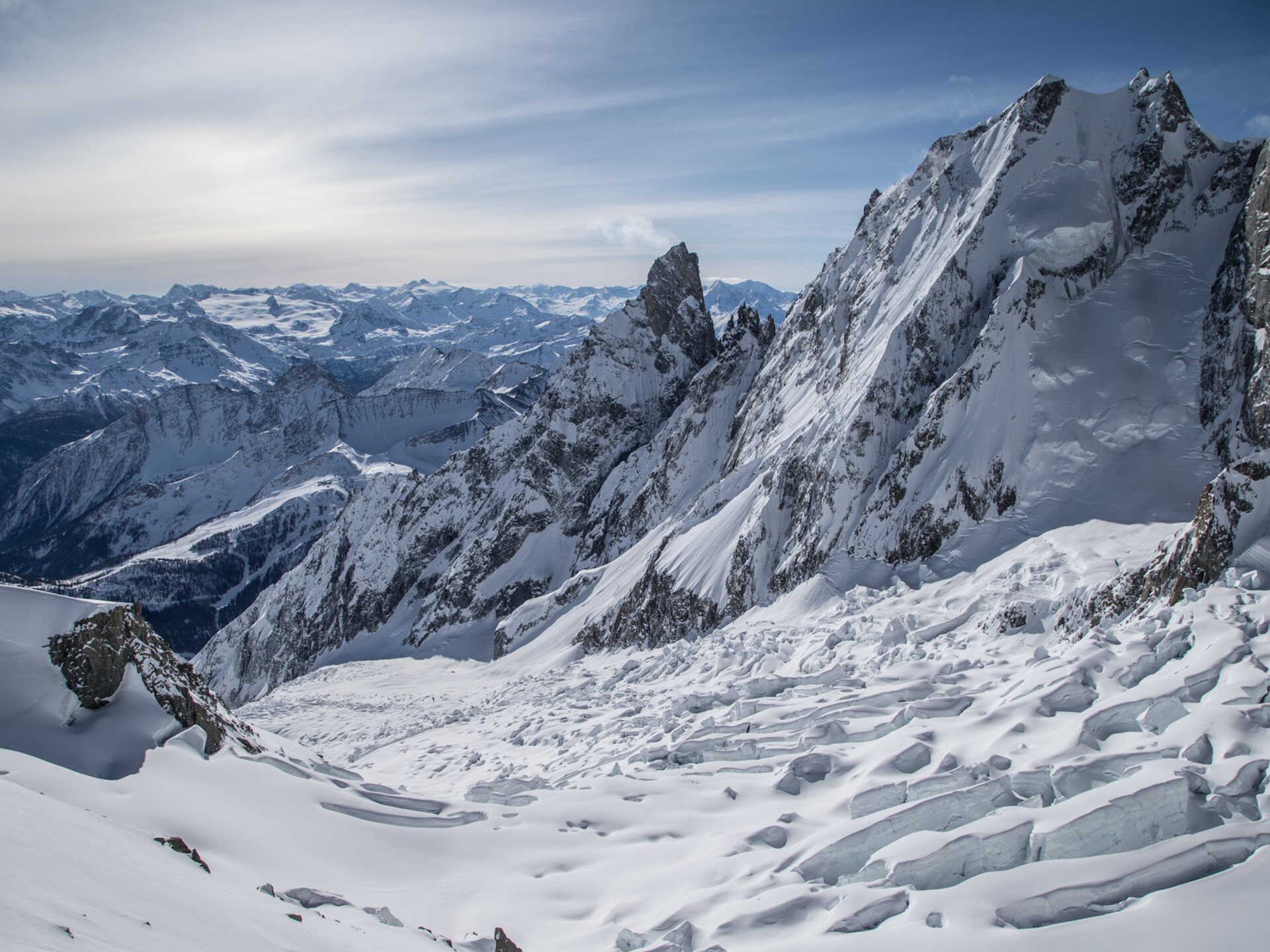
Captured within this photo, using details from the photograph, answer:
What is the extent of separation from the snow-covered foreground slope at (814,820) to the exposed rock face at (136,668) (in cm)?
86

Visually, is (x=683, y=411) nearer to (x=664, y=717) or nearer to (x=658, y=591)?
(x=658, y=591)

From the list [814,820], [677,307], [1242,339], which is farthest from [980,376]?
[677,307]

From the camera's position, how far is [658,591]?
39.1m

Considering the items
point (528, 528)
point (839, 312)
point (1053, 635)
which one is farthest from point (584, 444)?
point (1053, 635)

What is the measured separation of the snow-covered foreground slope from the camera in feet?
21.8

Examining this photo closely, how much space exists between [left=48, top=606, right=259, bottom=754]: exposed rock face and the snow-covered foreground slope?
2.82 ft

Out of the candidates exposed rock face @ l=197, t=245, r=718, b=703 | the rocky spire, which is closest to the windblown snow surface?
exposed rock face @ l=197, t=245, r=718, b=703

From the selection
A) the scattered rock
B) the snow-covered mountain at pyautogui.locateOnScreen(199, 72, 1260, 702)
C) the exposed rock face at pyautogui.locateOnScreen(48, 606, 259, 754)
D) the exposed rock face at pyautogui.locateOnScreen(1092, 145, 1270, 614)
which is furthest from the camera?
the snow-covered mountain at pyautogui.locateOnScreen(199, 72, 1260, 702)

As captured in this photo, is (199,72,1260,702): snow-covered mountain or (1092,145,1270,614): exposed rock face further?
(199,72,1260,702): snow-covered mountain

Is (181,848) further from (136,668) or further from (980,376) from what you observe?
(980,376)

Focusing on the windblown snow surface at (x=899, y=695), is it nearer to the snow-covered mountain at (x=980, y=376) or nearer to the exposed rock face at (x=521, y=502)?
the snow-covered mountain at (x=980, y=376)

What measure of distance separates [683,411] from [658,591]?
29.6 metres

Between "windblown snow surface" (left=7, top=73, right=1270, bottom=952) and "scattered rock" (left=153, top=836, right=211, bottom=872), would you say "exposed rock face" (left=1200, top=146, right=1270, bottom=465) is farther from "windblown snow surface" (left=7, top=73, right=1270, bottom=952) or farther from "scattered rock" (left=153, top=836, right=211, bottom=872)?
"scattered rock" (left=153, top=836, right=211, bottom=872)

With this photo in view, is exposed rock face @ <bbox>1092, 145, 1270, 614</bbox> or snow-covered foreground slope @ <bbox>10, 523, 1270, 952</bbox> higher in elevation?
exposed rock face @ <bbox>1092, 145, 1270, 614</bbox>
